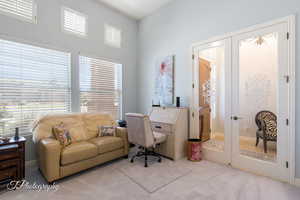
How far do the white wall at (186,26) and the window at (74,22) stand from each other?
1.69 m

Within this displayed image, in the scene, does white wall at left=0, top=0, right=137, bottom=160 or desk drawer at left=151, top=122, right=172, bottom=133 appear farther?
desk drawer at left=151, top=122, right=172, bottom=133

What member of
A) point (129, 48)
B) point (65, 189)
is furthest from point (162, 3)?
point (65, 189)

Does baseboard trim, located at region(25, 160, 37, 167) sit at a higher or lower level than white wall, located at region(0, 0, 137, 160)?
lower

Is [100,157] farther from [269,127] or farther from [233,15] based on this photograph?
[233,15]

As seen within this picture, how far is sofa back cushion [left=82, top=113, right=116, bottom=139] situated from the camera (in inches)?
126

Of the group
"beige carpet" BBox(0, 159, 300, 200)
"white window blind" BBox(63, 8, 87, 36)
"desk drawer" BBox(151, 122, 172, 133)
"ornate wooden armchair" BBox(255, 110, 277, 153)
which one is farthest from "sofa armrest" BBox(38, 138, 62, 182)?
"ornate wooden armchair" BBox(255, 110, 277, 153)

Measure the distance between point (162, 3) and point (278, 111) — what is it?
347cm

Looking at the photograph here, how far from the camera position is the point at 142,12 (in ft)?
14.0

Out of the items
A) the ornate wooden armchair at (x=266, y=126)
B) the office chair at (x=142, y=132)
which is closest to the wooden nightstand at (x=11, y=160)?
the office chair at (x=142, y=132)

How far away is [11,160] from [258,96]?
3938 millimetres

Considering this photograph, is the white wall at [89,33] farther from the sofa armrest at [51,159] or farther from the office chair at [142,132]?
the office chair at [142,132]

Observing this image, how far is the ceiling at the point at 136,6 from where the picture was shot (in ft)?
12.4

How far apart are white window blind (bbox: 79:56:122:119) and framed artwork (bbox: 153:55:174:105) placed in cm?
109

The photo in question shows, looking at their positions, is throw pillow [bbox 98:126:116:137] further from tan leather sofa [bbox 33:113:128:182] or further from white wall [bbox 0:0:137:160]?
white wall [bbox 0:0:137:160]
